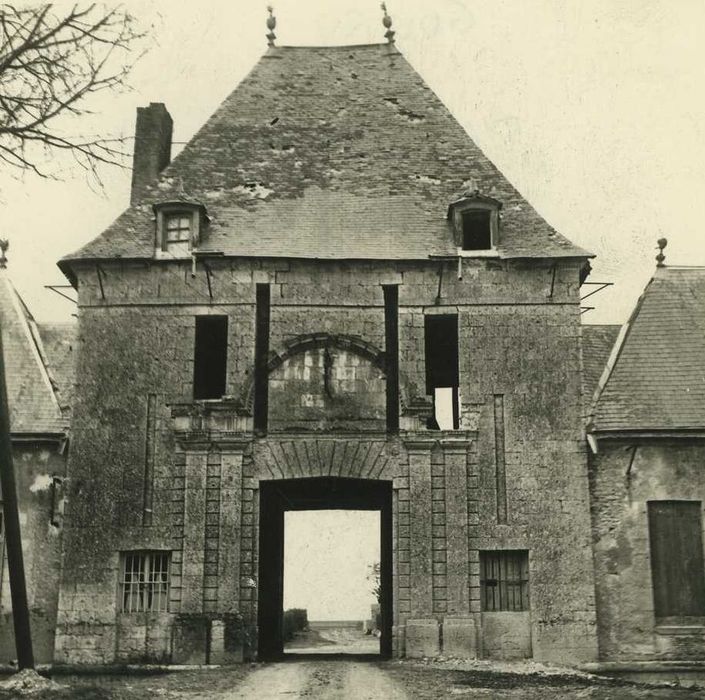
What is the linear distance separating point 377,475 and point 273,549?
12.6ft

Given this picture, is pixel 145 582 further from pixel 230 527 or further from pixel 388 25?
pixel 388 25

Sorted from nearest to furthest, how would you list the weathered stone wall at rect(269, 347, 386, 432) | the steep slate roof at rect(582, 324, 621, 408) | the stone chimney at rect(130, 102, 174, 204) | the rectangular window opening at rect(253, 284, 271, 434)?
the weathered stone wall at rect(269, 347, 386, 432) < the rectangular window opening at rect(253, 284, 271, 434) < the steep slate roof at rect(582, 324, 621, 408) < the stone chimney at rect(130, 102, 174, 204)

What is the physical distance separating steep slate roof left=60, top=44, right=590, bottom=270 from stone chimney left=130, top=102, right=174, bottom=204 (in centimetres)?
86

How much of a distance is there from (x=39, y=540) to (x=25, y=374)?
3201 millimetres

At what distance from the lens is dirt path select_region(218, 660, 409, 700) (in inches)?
510

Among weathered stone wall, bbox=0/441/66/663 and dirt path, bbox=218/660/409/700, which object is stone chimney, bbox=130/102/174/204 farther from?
dirt path, bbox=218/660/409/700

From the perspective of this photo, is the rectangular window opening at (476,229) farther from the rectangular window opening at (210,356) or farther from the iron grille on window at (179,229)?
the iron grille on window at (179,229)

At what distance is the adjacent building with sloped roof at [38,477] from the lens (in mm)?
17797

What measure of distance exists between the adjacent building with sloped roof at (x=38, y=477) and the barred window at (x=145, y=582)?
1201 mm

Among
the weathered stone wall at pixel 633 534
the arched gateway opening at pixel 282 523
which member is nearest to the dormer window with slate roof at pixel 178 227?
the arched gateway opening at pixel 282 523

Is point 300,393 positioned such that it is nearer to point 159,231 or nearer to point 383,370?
point 383,370

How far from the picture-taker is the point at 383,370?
727 inches

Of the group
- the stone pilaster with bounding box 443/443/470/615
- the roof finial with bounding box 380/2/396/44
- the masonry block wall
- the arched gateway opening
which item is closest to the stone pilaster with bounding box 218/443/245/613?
the masonry block wall

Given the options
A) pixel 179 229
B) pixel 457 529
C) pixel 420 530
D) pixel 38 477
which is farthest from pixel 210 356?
pixel 457 529
